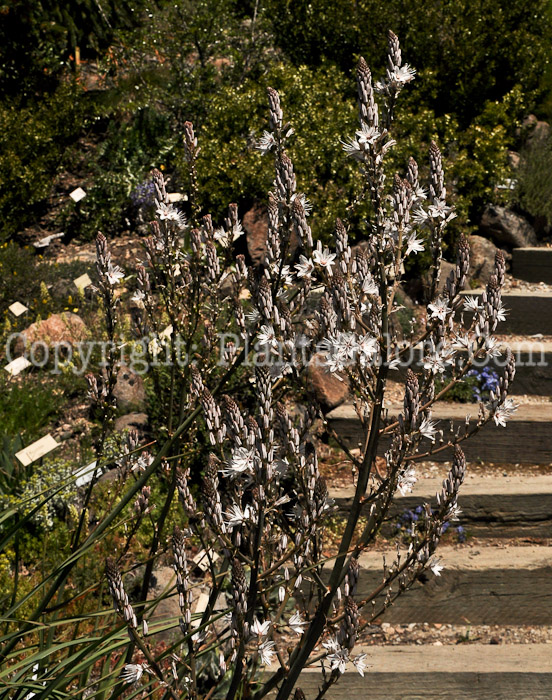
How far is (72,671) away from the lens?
1.83 metres

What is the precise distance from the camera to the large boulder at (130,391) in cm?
516

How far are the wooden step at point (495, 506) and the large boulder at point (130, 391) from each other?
5.68 feet

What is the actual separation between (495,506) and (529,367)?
1365 mm

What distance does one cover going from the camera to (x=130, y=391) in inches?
208

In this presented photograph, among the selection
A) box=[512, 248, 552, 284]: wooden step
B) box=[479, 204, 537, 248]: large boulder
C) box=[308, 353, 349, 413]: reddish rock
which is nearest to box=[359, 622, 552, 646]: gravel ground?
box=[308, 353, 349, 413]: reddish rock

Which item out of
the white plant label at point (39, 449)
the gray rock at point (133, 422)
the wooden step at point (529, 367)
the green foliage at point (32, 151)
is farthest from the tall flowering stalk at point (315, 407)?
the green foliage at point (32, 151)

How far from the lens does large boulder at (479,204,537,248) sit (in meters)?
6.57

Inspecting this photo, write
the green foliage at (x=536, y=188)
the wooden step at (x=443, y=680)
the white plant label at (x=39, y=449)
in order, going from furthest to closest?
the green foliage at (x=536, y=188) → the white plant label at (x=39, y=449) → the wooden step at (x=443, y=680)

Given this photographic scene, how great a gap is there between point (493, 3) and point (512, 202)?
2135 millimetres

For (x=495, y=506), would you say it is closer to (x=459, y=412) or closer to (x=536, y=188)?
(x=459, y=412)

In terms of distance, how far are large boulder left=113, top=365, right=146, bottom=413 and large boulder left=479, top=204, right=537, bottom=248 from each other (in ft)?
11.5

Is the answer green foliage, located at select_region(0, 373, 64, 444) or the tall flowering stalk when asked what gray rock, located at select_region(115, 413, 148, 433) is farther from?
the tall flowering stalk

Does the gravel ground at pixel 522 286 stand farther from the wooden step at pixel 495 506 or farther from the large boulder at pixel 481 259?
the wooden step at pixel 495 506

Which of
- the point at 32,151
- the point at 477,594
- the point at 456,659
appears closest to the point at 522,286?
the point at 477,594
